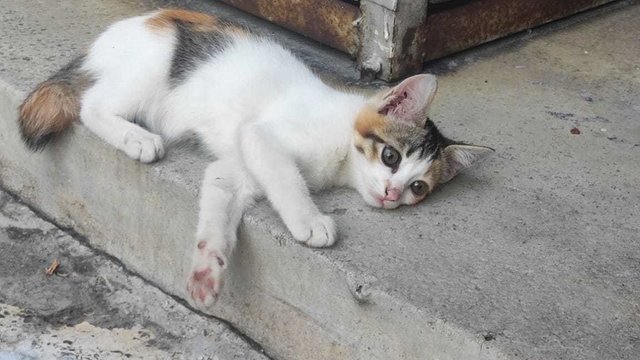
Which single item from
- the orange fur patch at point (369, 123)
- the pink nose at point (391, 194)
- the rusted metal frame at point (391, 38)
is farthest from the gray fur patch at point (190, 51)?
the pink nose at point (391, 194)

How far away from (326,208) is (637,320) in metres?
0.91

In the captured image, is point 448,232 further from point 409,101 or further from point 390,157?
point 409,101

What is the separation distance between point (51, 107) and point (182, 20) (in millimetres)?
533

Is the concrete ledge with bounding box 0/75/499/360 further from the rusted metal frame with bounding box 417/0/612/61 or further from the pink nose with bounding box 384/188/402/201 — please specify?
the rusted metal frame with bounding box 417/0/612/61

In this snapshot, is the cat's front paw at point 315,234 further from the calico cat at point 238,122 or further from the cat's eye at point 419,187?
the cat's eye at point 419,187

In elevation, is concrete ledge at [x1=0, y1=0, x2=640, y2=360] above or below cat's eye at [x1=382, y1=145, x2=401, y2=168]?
below

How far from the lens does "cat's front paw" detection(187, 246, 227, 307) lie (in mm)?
2467

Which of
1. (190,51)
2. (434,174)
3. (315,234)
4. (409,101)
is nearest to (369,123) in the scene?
(409,101)

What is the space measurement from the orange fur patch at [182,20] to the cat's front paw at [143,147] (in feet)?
1.45

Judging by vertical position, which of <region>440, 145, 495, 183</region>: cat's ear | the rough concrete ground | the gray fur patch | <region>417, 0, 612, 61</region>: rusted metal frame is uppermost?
the gray fur patch

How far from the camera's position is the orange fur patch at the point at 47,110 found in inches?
120

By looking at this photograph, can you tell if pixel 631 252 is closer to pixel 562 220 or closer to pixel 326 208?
pixel 562 220

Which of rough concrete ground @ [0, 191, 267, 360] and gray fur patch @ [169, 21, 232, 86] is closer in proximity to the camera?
rough concrete ground @ [0, 191, 267, 360]

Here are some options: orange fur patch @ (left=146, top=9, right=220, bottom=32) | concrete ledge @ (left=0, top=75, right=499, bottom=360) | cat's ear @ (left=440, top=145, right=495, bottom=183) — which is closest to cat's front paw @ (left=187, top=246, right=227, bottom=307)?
concrete ledge @ (left=0, top=75, right=499, bottom=360)
